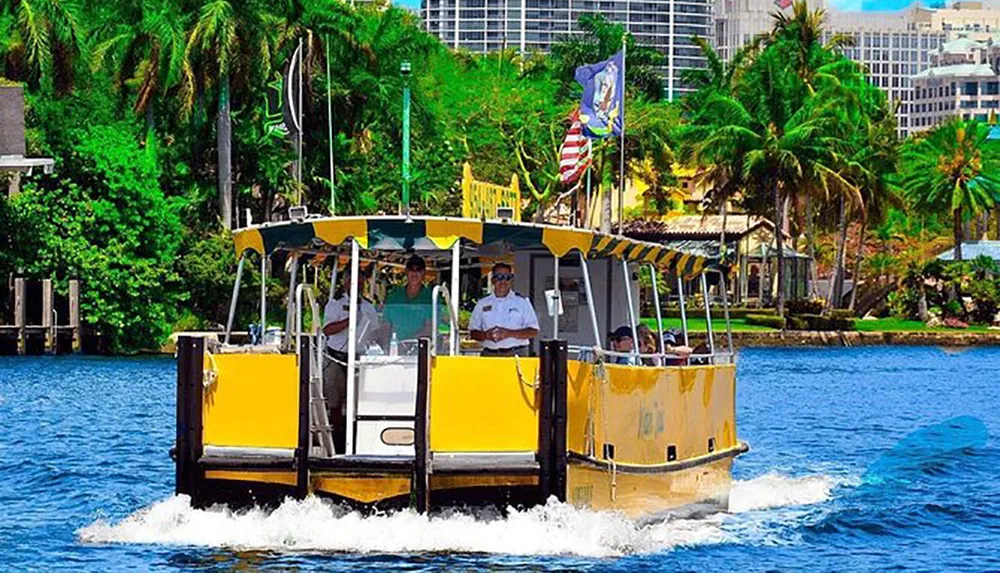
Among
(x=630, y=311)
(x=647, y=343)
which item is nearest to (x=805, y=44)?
(x=647, y=343)

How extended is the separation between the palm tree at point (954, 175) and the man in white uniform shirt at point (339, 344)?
8077cm

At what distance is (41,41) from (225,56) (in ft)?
20.5

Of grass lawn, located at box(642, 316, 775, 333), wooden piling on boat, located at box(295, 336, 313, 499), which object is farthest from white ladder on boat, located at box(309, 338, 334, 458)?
grass lawn, located at box(642, 316, 775, 333)

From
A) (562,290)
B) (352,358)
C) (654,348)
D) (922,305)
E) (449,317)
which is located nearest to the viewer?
(352,358)

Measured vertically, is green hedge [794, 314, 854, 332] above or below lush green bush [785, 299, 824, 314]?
below

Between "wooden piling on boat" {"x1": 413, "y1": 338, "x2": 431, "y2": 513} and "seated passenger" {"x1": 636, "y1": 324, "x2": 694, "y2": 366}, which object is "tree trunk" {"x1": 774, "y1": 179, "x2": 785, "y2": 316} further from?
"wooden piling on boat" {"x1": 413, "y1": 338, "x2": 431, "y2": 513}

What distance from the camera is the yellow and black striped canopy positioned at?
18.6 meters

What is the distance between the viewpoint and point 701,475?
21.7 metres

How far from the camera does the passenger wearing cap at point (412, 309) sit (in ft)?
64.3

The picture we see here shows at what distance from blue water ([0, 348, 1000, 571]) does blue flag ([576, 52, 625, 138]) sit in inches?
232

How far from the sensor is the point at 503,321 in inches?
752

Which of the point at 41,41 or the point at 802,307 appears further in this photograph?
the point at 802,307

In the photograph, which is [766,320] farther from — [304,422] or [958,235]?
[304,422]

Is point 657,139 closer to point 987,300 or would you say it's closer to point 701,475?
point 987,300
